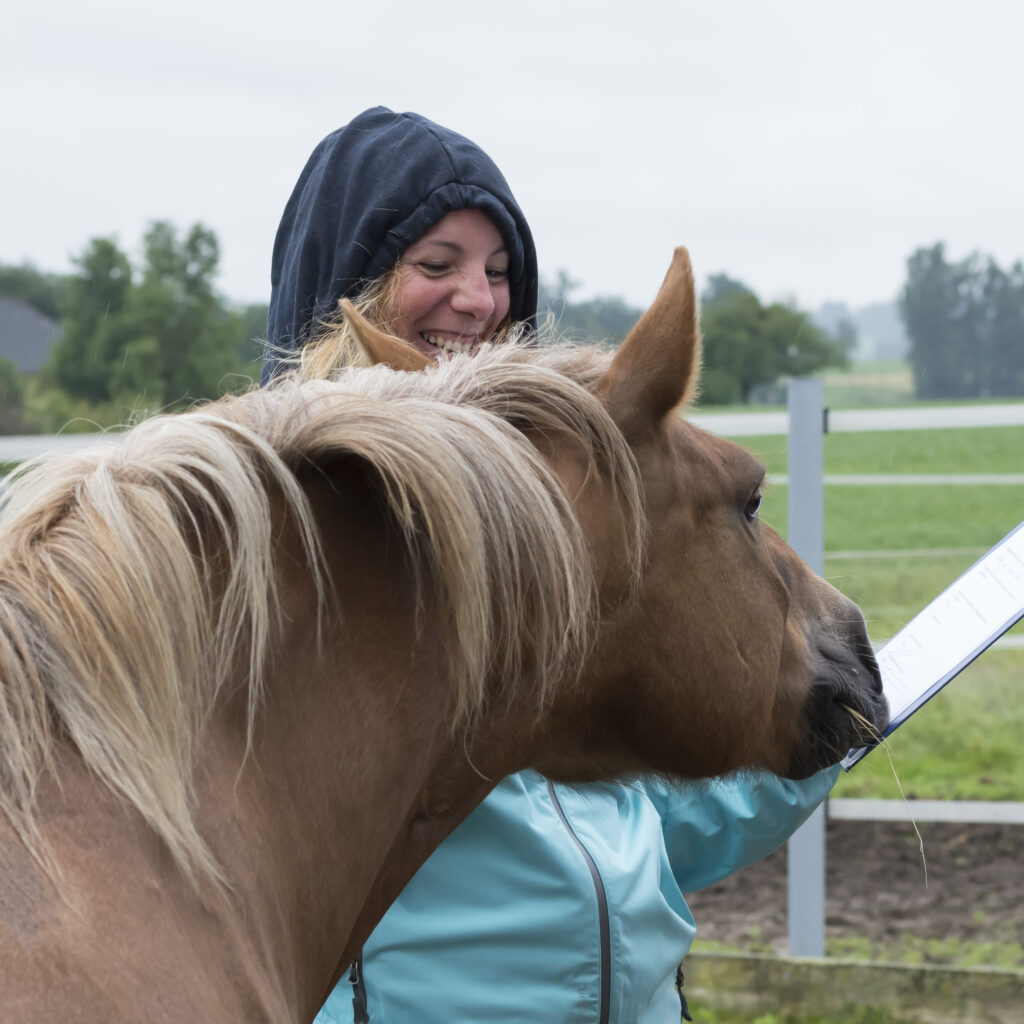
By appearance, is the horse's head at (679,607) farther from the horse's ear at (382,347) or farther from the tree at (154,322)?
the tree at (154,322)

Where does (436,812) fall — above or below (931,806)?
above

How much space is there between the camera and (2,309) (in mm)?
38219

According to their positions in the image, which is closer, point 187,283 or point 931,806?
point 931,806

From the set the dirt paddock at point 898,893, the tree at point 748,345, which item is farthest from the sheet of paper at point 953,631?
the dirt paddock at point 898,893

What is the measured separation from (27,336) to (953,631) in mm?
37752

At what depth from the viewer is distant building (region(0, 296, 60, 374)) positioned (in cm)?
3428

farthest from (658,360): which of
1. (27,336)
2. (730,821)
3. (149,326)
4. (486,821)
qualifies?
(27,336)

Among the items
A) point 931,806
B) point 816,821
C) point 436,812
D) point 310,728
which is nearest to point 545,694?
point 436,812

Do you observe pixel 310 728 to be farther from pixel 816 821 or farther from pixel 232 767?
pixel 816 821

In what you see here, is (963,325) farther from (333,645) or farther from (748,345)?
(333,645)

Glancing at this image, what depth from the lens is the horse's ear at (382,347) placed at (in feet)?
5.25

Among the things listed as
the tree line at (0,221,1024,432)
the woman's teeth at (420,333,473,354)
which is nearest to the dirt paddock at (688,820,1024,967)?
the woman's teeth at (420,333,473,354)

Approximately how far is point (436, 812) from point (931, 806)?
121 inches

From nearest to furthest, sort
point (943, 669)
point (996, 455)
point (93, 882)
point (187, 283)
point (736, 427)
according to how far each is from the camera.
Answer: point (93, 882) → point (943, 669) → point (736, 427) → point (996, 455) → point (187, 283)
